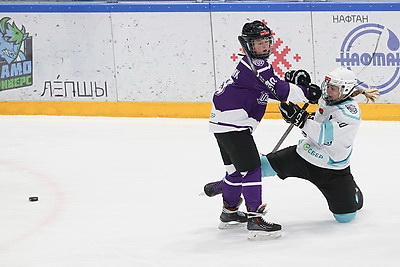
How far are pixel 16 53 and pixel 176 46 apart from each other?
1.42 metres

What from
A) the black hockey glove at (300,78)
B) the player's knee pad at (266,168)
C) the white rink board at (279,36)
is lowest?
the player's knee pad at (266,168)

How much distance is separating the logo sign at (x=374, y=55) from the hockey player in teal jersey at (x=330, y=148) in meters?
2.40

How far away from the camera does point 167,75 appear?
7387 millimetres

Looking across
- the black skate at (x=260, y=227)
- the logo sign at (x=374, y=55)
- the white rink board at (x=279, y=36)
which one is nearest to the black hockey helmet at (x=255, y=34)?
the black skate at (x=260, y=227)

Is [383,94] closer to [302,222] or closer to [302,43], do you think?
[302,43]

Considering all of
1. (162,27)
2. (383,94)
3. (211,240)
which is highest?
(162,27)

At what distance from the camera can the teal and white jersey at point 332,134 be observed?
14.0 ft

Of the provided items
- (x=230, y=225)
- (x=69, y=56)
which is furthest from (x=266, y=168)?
(x=69, y=56)

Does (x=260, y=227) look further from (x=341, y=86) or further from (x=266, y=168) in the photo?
(x=341, y=86)

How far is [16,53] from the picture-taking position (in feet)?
25.3

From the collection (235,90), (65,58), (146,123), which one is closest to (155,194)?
(235,90)

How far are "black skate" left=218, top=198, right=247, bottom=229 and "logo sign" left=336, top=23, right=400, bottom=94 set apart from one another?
259 centimetres

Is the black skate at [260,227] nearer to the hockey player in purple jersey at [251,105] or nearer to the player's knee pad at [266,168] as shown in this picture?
the hockey player in purple jersey at [251,105]

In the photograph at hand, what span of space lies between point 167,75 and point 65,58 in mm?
913
